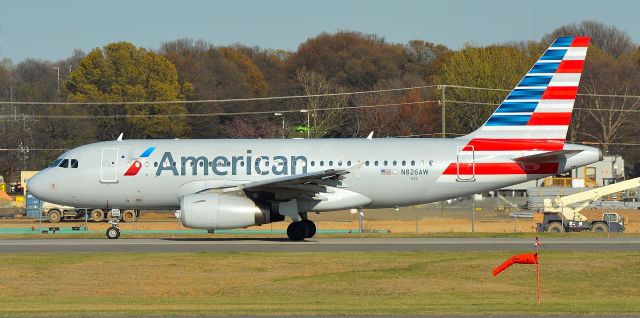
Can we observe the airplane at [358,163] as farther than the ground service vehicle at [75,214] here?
No

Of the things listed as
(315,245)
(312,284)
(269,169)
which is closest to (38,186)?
(269,169)

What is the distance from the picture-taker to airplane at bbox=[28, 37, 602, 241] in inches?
1534

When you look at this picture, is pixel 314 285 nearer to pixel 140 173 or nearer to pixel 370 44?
pixel 140 173

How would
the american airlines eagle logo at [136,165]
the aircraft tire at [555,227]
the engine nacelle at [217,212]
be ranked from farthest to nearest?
the aircraft tire at [555,227] → the american airlines eagle logo at [136,165] → the engine nacelle at [217,212]

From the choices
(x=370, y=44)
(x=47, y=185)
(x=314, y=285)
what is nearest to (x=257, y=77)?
(x=370, y=44)

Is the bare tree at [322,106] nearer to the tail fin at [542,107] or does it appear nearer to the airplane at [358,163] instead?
the airplane at [358,163]

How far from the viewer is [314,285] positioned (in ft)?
86.3

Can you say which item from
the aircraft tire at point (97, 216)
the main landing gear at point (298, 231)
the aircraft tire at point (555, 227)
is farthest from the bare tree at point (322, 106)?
the main landing gear at point (298, 231)

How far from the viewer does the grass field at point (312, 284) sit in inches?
853

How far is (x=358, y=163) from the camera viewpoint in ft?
127

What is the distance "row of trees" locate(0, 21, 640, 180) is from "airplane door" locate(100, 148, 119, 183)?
4473cm

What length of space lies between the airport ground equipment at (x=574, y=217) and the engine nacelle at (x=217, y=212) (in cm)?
1747

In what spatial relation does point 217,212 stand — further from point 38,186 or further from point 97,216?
point 97,216

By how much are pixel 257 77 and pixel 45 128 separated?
4097cm
